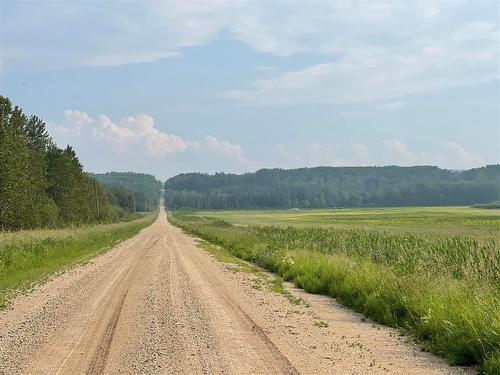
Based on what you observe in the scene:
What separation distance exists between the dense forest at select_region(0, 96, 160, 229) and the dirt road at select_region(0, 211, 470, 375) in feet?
104

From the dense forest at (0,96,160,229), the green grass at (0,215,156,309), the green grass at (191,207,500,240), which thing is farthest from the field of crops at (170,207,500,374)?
the dense forest at (0,96,160,229)

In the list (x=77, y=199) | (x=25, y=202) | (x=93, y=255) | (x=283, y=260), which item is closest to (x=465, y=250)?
(x=283, y=260)

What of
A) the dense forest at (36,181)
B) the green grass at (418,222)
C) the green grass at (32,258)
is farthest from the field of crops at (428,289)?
the dense forest at (36,181)

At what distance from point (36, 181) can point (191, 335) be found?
5436 cm

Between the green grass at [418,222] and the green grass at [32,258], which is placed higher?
the green grass at [32,258]

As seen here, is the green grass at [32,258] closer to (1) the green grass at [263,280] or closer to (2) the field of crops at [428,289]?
(1) the green grass at [263,280]

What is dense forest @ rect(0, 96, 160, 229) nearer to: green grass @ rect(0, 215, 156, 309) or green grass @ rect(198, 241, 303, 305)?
green grass @ rect(0, 215, 156, 309)

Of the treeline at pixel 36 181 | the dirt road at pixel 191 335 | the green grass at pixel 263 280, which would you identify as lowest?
the green grass at pixel 263 280

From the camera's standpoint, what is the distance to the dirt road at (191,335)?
8039mm

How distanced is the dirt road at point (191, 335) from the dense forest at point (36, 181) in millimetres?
31624

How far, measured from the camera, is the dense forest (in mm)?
45219

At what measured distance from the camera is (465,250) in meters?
18.0

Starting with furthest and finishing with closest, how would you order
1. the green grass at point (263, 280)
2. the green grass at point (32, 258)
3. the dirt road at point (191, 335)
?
Result: 1. the green grass at point (32, 258)
2. the green grass at point (263, 280)
3. the dirt road at point (191, 335)

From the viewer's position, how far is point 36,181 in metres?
58.8
